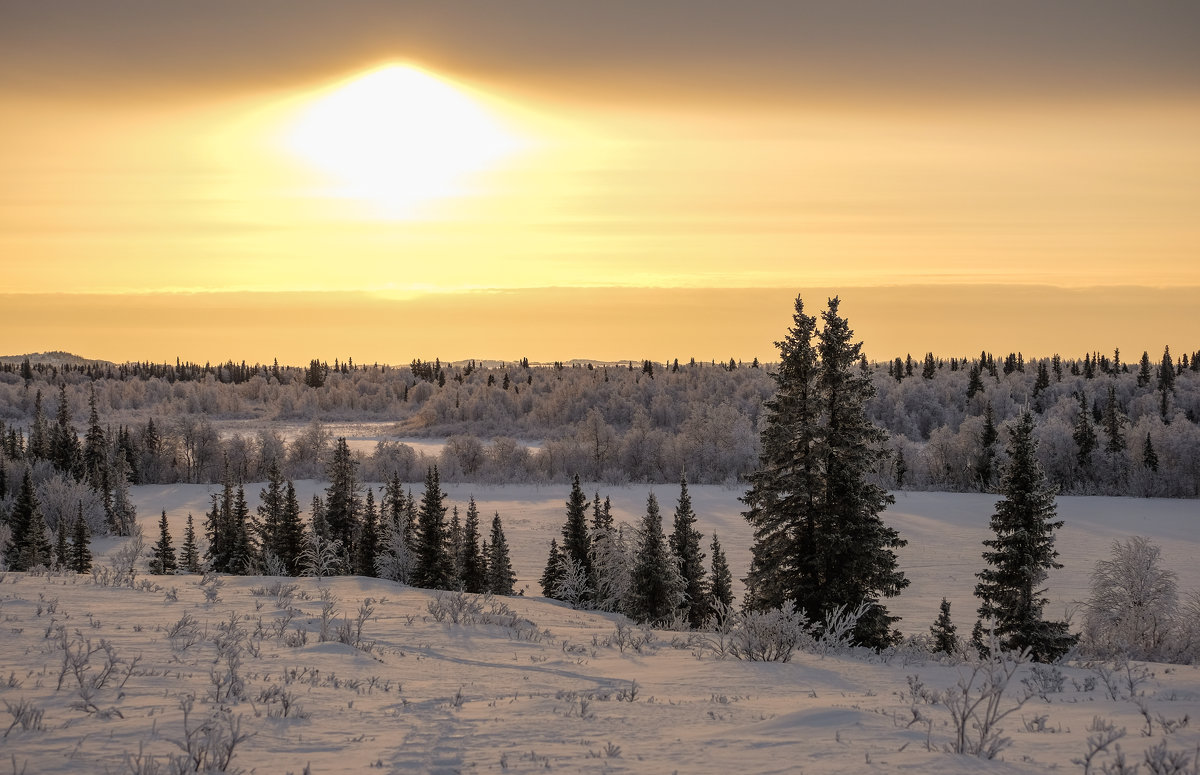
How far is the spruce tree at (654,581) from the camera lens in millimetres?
43812

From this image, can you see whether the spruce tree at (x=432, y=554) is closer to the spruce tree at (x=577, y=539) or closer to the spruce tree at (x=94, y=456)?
the spruce tree at (x=577, y=539)

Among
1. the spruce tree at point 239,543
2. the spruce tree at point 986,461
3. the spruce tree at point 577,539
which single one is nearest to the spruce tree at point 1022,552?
the spruce tree at point 577,539

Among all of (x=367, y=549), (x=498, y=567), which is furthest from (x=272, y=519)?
(x=498, y=567)

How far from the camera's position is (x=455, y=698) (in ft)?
28.6

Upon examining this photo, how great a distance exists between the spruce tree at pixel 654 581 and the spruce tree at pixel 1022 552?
55.9ft

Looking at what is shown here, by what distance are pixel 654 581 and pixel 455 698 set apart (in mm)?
36133

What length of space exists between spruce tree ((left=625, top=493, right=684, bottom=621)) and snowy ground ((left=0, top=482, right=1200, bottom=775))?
27887 millimetres

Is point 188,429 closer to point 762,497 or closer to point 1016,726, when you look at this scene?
point 762,497

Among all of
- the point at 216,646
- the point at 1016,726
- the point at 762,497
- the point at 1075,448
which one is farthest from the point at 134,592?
the point at 1075,448

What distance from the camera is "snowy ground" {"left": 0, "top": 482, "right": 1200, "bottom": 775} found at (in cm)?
660

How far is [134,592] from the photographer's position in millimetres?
14586

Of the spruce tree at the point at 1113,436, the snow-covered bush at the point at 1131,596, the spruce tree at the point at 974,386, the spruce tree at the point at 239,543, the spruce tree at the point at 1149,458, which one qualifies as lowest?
the spruce tree at the point at 239,543

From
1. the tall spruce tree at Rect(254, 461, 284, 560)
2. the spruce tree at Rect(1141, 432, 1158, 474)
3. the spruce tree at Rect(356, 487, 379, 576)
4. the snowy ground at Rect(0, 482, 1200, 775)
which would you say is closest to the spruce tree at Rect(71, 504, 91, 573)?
the tall spruce tree at Rect(254, 461, 284, 560)

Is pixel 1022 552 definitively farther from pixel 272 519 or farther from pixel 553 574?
pixel 272 519
